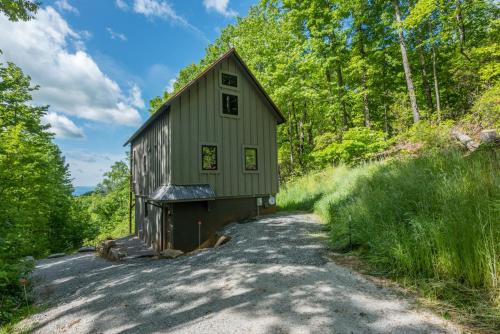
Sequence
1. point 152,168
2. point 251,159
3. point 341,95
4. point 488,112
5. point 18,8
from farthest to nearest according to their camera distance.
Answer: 1. point 341,95
2. point 152,168
3. point 251,159
4. point 488,112
5. point 18,8

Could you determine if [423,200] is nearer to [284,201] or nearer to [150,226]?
[284,201]

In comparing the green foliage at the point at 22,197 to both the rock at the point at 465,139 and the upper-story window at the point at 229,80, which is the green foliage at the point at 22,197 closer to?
the upper-story window at the point at 229,80

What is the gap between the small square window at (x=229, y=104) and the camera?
418 inches

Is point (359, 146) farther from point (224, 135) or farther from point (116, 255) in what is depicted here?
point (116, 255)

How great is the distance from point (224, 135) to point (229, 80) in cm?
251

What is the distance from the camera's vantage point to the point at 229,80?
10.8 meters

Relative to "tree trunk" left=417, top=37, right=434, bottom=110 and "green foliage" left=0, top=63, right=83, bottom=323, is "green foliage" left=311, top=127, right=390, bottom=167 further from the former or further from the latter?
"green foliage" left=0, top=63, right=83, bottom=323

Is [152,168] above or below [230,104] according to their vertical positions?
below

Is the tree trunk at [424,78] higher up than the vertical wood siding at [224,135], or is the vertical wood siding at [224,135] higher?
the tree trunk at [424,78]

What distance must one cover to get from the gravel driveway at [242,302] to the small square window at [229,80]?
7.68 m

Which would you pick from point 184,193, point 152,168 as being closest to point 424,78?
point 184,193

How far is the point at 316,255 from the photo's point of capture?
17.0ft

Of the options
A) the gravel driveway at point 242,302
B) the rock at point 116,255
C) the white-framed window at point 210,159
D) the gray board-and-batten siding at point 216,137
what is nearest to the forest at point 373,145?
the gravel driveway at point 242,302

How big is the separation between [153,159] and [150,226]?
3487mm
